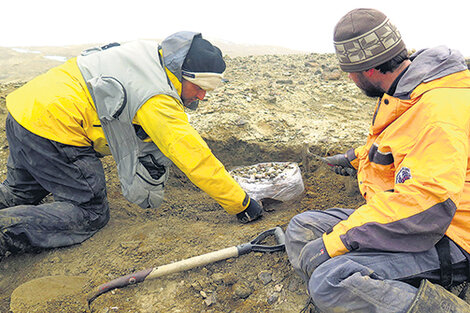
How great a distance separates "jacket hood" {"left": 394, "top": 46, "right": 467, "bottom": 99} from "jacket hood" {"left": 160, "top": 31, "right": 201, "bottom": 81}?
4.82 ft

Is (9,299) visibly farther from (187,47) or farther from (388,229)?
(388,229)

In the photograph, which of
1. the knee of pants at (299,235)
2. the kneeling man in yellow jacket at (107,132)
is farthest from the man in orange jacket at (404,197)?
the kneeling man in yellow jacket at (107,132)

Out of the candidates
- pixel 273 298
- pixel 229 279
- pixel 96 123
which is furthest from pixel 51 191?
pixel 273 298

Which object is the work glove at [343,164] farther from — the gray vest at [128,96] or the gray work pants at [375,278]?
the gray vest at [128,96]

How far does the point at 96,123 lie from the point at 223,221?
4.37 ft

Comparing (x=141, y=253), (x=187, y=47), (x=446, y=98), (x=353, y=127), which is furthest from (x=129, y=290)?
(x=353, y=127)

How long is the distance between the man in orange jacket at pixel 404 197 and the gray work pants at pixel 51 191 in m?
1.80

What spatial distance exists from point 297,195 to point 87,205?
187cm

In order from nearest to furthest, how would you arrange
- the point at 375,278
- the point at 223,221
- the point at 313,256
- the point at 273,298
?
1. the point at 375,278
2. the point at 313,256
3. the point at 273,298
4. the point at 223,221

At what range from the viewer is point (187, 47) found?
2443mm

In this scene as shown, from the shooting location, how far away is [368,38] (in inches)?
69.2

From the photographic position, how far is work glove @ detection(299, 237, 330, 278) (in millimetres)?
1707

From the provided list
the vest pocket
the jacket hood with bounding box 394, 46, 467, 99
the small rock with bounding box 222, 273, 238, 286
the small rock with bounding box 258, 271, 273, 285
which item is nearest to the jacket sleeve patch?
the jacket hood with bounding box 394, 46, 467, 99

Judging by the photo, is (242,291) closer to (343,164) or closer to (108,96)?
(343,164)
